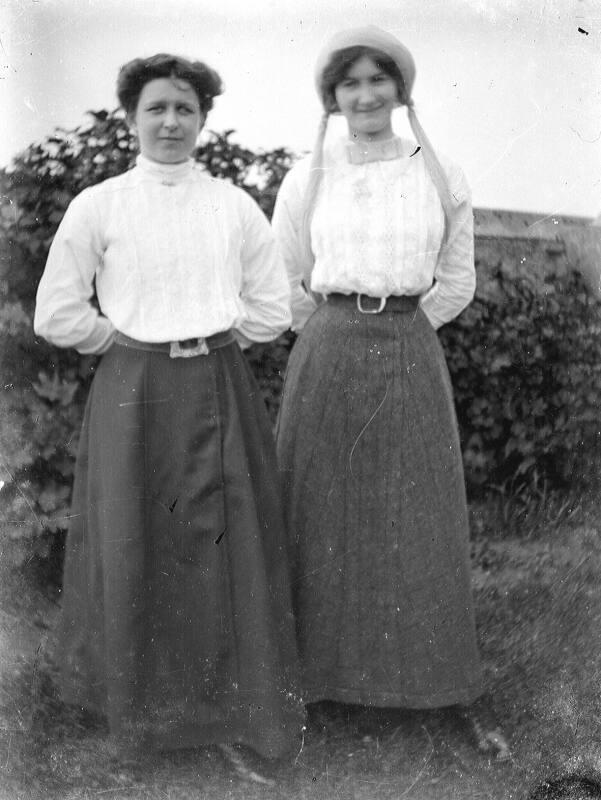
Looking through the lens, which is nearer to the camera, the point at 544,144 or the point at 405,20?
the point at 405,20

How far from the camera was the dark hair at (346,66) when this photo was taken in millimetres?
3262

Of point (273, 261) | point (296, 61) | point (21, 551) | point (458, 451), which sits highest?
point (296, 61)

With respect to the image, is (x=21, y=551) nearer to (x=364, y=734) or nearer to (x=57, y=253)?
(x=57, y=253)

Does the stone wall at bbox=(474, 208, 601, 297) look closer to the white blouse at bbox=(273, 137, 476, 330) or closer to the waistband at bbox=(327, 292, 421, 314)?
the white blouse at bbox=(273, 137, 476, 330)

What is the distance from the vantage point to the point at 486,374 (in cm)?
414

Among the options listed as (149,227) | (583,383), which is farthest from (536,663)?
(149,227)

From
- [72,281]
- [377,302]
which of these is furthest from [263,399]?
[72,281]

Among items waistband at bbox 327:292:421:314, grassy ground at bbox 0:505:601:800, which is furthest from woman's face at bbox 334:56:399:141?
grassy ground at bbox 0:505:601:800

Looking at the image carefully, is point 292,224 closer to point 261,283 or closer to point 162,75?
point 261,283

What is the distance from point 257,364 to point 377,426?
71cm

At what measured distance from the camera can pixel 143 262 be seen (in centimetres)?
313

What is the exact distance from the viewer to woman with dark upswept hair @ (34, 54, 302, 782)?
314 cm

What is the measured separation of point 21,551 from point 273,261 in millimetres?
1328

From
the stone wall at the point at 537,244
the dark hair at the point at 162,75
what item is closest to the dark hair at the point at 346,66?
the dark hair at the point at 162,75
